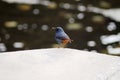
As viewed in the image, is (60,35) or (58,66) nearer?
(58,66)

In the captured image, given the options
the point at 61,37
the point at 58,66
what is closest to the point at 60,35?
the point at 61,37

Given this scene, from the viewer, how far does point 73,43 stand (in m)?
1.54

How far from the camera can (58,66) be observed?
1267mm

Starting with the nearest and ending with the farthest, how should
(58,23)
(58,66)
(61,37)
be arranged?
1. (58,66)
2. (61,37)
3. (58,23)

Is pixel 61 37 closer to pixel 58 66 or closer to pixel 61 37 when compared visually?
pixel 61 37

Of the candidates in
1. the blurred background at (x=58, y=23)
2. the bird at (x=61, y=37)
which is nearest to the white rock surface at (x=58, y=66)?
the bird at (x=61, y=37)

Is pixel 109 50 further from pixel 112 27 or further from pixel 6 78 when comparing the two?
pixel 6 78

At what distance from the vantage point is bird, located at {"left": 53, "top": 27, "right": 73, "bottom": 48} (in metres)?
1.43

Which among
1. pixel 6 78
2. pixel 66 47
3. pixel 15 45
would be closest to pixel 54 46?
pixel 66 47

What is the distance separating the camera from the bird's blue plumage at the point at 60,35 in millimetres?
1429

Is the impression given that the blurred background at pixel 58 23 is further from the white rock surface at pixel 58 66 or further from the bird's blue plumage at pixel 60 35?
the white rock surface at pixel 58 66

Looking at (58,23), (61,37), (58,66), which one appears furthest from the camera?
(58,23)

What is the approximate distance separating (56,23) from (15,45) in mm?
212

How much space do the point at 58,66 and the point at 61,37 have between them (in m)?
0.19
